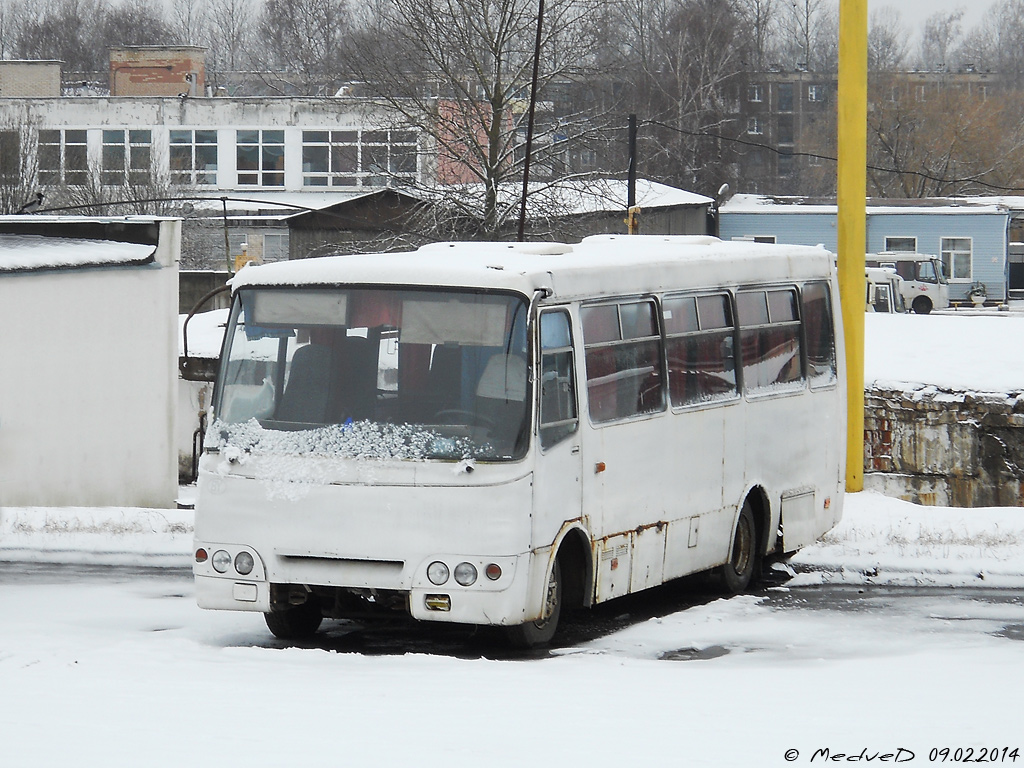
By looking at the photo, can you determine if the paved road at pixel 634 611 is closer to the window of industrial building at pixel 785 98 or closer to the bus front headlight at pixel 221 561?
the bus front headlight at pixel 221 561

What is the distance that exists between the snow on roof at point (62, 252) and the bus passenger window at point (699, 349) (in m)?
9.69

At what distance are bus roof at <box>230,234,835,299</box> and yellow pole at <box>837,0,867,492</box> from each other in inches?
127

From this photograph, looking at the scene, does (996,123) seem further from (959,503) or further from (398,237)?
(959,503)

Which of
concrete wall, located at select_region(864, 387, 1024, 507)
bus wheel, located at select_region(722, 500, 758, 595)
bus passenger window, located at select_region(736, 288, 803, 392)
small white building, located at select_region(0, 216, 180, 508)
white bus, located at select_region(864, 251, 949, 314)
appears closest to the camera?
bus wheel, located at select_region(722, 500, 758, 595)

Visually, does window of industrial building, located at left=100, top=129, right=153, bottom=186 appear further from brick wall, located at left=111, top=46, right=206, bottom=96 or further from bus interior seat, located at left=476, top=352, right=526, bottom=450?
bus interior seat, located at left=476, top=352, right=526, bottom=450

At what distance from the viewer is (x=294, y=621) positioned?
967 cm

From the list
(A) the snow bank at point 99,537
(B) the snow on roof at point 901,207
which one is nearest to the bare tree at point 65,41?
(B) the snow on roof at point 901,207

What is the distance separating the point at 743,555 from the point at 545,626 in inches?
124

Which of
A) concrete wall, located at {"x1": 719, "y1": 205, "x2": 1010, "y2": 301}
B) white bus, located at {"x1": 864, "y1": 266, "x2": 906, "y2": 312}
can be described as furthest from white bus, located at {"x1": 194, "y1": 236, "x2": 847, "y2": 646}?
concrete wall, located at {"x1": 719, "y1": 205, "x2": 1010, "y2": 301}

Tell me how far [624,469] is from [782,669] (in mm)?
2001

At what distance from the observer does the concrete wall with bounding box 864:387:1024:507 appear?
64.6 ft

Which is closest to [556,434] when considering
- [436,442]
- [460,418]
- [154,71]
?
[460,418]

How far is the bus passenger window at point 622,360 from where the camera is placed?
966cm

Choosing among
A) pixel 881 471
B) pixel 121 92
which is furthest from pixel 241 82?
pixel 881 471
